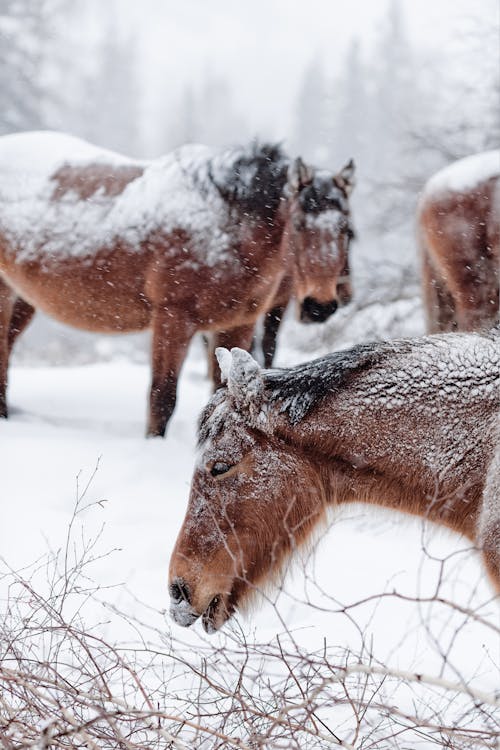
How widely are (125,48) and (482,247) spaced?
121 feet

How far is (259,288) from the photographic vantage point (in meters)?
5.37

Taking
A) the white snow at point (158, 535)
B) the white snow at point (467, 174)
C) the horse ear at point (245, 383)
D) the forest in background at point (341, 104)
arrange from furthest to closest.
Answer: the forest in background at point (341, 104), the white snow at point (467, 174), the white snow at point (158, 535), the horse ear at point (245, 383)

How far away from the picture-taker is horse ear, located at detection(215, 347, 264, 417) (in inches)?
106

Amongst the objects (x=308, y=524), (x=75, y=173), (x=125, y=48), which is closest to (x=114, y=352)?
(x=75, y=173)

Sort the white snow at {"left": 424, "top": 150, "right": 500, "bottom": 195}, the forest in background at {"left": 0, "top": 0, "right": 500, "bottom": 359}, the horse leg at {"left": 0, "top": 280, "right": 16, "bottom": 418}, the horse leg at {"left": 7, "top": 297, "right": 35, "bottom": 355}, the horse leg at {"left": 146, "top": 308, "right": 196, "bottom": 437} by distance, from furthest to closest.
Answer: the forest in background at {"left": 0, "top": 0, "right": 500, "bottom": 359}, the horse leg at {"left": 7, "top": 297, "right": 35, "bottom": 355}, the white snow at {"left": 424, "top": 150, "right": 500, "bottom": 195}, the horse leg at {"left": 0, "top": 280, "right": 16, "bottom": 418}, the horse leg at {"left": 146, "top": 308, "right": 196, "bottom": 437}

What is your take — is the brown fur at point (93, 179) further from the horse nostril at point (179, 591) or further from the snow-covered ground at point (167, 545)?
the horse nostril at point (179, 591)

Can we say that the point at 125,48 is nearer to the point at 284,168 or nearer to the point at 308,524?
the point at 284,168

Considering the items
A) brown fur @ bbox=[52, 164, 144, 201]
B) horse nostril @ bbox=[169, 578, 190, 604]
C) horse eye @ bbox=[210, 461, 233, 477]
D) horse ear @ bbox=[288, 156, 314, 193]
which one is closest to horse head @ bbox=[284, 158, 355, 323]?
horse ear @ bbox=[288, 156, 314, 193]

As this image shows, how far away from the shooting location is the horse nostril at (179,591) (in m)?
2.75

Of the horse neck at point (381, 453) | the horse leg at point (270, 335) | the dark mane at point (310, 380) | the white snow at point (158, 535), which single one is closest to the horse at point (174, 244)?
the white snow at point (158, 535)

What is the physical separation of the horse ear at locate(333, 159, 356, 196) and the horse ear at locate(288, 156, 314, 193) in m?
0.24

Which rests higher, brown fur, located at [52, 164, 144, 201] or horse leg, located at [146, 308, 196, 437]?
brown fur, located at [52, 164, 144, 201]

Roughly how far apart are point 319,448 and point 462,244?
3.87 meters

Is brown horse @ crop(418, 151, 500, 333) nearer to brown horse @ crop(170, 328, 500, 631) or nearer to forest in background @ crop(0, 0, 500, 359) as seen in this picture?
forest in background @ crop(0, 0, 500, 359)
